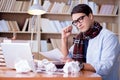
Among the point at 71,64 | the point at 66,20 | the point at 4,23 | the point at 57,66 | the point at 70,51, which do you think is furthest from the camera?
the point at 66,20

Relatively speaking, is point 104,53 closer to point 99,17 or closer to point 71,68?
point 71,68

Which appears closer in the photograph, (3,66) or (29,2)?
(3,66)

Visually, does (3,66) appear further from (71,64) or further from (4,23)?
(4,23)

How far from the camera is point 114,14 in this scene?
450 centimetres

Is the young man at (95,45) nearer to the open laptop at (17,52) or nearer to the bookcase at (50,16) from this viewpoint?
the open laptop at (17,52)

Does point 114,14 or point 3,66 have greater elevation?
point 114,14

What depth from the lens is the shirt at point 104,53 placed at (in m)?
1.84

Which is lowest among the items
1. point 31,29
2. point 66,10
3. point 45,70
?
point 45,70

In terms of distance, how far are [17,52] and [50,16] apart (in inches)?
120

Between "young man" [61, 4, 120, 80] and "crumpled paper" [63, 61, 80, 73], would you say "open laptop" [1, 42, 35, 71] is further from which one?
"young man" [61, 4, 120, 80]

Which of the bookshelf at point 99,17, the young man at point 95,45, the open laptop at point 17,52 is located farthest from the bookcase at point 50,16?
the open laptop at point 17,52

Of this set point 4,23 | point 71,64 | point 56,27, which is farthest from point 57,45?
point 71,64

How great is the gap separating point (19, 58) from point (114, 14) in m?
3.13

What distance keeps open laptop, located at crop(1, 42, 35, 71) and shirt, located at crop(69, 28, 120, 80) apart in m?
0.49
